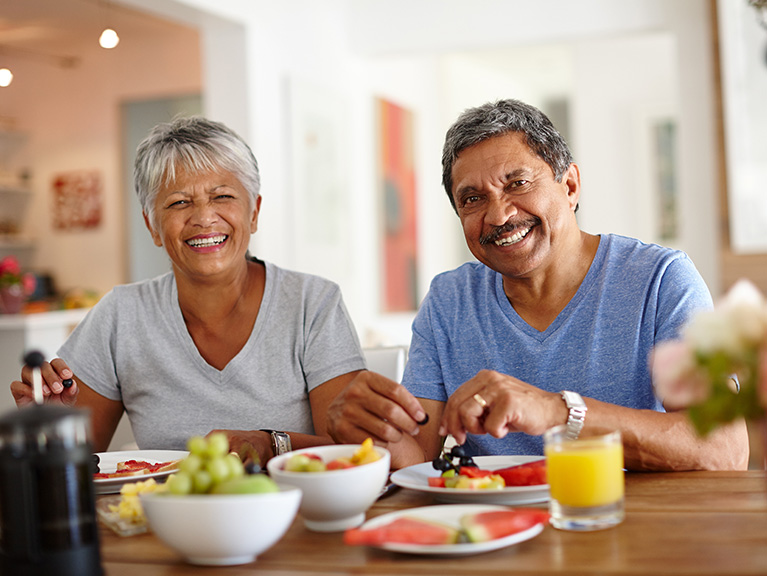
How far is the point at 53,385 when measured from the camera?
1.61 metres

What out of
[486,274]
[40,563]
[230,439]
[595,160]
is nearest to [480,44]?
A: [595,160]

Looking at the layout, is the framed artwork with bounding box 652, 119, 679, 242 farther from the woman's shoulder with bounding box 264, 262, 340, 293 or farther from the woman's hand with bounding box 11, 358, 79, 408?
the woman's hand with bounding box 11, 358, 79, 408

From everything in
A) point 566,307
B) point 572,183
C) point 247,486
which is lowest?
point 247,486

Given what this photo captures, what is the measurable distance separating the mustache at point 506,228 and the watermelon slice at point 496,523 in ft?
2.51

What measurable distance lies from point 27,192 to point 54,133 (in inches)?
21.2

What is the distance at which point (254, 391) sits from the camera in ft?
6.03

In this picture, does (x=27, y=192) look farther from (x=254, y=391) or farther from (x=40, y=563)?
(x=40, y=563)

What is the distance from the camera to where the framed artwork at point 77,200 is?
681 cm

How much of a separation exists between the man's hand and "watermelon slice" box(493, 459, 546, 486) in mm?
152

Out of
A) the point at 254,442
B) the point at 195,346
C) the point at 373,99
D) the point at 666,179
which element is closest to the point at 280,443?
the point at 254,442

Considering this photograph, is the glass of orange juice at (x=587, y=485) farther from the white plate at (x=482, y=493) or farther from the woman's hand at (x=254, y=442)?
the woman's hand at (x=254, y=442)

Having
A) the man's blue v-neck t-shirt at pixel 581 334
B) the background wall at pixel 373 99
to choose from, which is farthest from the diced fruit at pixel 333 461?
the background wall at pixel 373 99

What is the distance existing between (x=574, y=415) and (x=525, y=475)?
12 centimetres

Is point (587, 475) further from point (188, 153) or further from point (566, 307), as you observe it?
point (188, 153)
